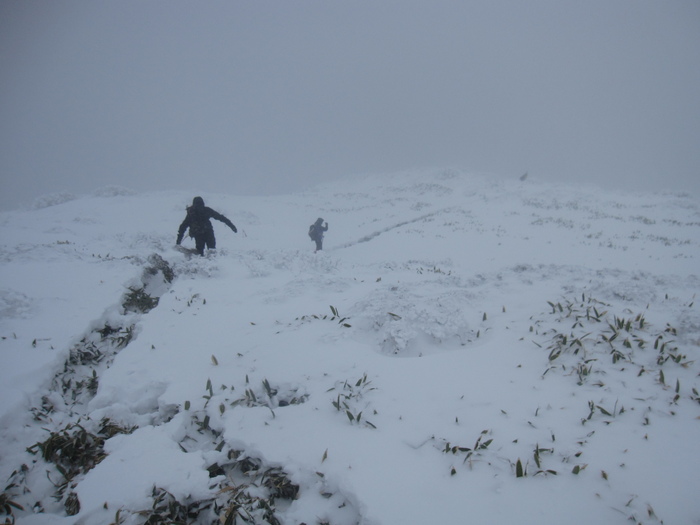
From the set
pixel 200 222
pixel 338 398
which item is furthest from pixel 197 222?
pixel 338 398

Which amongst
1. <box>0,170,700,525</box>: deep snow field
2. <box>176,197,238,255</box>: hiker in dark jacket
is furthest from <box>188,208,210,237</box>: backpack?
<box>0,170,700,525</box>: deep snow field

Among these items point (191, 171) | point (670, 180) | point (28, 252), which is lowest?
point (28, 252)

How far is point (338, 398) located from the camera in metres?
3.56

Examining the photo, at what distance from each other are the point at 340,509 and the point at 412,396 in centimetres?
155

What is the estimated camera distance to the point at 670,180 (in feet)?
378

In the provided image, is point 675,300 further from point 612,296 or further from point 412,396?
point 412,396

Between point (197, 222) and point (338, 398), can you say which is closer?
point (338, 398)

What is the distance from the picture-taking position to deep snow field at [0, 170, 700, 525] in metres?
2.66

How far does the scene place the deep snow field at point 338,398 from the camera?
2664 mm

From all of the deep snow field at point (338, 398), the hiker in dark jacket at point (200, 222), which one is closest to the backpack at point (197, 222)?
the hiker in dark jacket at point (200, 222)

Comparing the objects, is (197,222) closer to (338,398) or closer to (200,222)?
(200,222)

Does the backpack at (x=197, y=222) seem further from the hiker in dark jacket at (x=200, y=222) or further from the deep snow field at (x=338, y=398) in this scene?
the deep snow field at (x=338, y=398)

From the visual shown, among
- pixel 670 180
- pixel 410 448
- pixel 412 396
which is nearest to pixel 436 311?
pixel 412 396

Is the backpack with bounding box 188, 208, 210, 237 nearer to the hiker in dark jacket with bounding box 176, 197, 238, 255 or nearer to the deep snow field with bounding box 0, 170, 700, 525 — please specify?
the hiker in dark jacket with bounding box 176, 197, 238, 255
